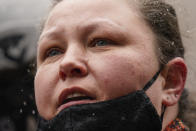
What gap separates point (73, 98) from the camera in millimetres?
1620

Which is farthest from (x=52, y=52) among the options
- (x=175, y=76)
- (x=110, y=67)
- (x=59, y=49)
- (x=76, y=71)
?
(x=175, y=76)

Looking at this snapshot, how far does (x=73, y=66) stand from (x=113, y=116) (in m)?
0.35

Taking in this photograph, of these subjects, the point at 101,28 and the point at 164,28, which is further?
the point at 164,28

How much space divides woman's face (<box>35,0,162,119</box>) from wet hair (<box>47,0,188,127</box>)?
0.24ft

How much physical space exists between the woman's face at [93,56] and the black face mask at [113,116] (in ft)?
0.16

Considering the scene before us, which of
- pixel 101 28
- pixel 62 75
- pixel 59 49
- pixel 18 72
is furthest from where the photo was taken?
pixel 18 72

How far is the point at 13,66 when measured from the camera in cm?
308

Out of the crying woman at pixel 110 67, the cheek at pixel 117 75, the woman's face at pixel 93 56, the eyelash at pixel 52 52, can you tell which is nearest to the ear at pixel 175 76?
the crying woman at pixel 110 67

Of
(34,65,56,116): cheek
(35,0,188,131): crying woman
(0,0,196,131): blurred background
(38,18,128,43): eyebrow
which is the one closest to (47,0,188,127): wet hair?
(35,0,188,131): crying woman

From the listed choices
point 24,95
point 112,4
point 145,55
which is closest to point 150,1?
point 112,4

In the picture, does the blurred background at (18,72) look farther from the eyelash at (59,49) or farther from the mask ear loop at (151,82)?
the mask ear loop at (151,82)

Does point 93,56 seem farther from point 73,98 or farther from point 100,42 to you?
point 73,98

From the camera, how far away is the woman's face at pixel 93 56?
1.60 m

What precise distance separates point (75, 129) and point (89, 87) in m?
0.23
